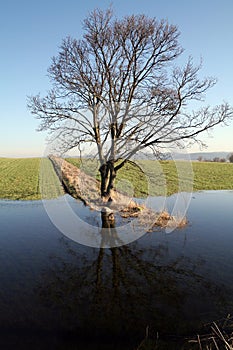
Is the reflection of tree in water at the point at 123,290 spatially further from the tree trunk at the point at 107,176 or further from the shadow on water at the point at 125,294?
the tree trunk at the point at 107,176

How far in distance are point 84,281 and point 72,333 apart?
217 cm

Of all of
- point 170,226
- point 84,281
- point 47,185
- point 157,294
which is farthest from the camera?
point 47,185

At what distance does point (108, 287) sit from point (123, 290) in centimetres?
41

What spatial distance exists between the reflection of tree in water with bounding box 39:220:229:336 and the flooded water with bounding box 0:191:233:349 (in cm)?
2

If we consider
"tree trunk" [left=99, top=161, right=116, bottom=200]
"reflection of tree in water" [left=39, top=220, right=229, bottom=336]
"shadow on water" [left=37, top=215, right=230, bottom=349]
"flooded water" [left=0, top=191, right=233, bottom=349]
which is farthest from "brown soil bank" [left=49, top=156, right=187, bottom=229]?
"shadow on water" [left=37, top=215, right=230, bottom=349]

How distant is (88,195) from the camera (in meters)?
19.0

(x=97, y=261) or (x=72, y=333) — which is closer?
(x=72, y=333)

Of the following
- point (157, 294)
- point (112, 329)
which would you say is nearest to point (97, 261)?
point (157, 294)

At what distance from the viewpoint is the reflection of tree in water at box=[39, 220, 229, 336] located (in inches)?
207

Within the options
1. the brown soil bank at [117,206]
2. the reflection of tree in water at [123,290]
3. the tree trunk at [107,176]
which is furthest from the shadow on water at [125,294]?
the tree trunk at [107,176]

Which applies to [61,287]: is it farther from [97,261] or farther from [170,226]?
[170,226]

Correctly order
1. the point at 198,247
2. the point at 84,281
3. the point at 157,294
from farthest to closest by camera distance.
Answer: the point at 198,247
the point at 84,281
the point at 157,294

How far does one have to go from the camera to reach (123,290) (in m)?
6.61

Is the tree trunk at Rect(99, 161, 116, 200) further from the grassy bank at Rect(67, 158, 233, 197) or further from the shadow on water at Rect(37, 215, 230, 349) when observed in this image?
the shadow on water at Rect(37, 215, 230, 349)
